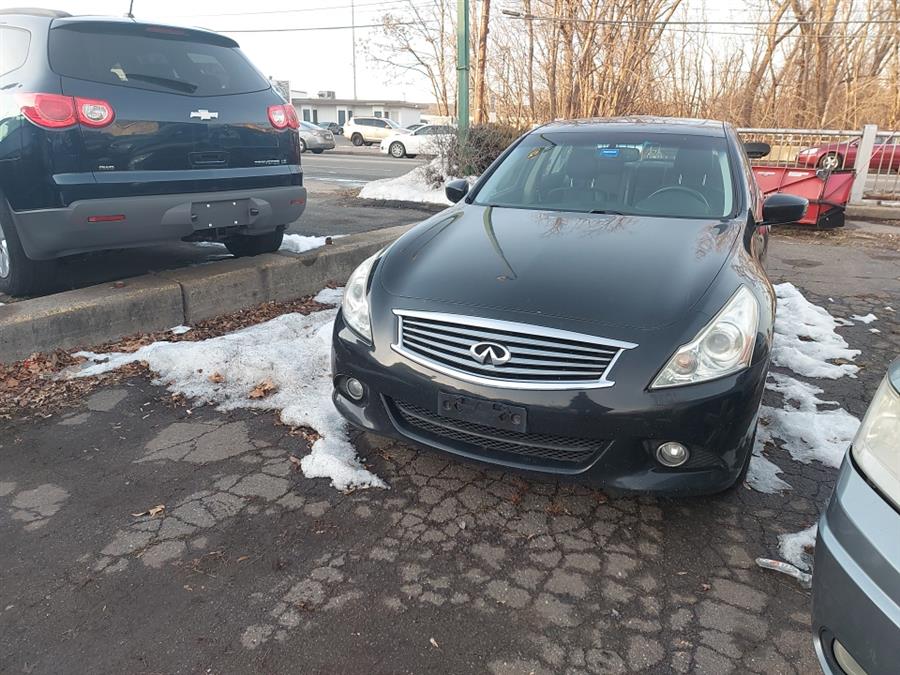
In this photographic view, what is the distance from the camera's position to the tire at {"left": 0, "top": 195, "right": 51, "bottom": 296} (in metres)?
4.10

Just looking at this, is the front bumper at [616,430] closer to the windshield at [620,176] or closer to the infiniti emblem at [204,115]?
the windshield at [620,176]

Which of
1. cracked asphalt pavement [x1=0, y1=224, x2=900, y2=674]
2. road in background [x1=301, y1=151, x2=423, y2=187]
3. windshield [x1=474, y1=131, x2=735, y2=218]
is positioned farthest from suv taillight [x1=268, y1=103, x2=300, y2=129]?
road in background [x1=301, y1=151, x2=423, y2=187]

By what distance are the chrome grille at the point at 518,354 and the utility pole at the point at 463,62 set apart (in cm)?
877

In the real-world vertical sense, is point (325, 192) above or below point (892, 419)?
below

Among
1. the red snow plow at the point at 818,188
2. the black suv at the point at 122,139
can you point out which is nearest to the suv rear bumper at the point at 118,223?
the black suv at the point at 122,139

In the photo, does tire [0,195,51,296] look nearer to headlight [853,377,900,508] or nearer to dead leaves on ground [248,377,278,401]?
dead leaves on ground [248,377,278,401]

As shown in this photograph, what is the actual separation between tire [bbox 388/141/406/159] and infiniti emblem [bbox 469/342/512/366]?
26.9 meters

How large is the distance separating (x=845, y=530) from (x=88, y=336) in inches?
166

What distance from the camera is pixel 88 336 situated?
414cm

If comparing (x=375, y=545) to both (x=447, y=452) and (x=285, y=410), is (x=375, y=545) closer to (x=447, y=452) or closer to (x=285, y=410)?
(x=447, y=452)

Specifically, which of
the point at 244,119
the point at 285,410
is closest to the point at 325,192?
the point at 244,119

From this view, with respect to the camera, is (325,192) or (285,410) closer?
(285,410)

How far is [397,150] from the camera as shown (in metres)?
28.3

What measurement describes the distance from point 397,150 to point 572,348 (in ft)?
89.7
